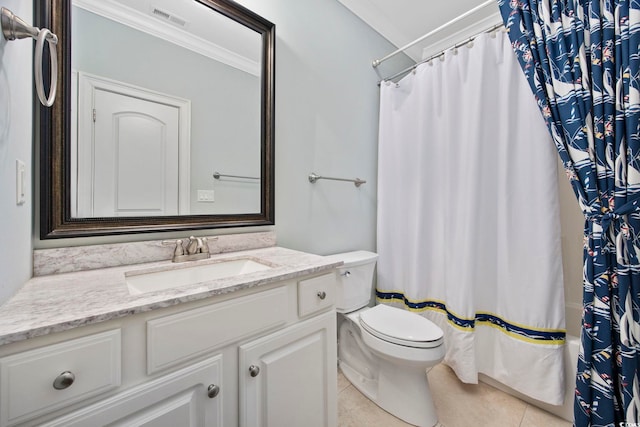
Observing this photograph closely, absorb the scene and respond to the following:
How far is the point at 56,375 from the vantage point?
519mm

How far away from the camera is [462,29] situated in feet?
6.65

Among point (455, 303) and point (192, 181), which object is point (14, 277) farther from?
point (455, 303)

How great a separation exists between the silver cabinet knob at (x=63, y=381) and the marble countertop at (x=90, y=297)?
96 millimetres

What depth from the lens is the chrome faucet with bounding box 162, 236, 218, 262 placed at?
42.1 inches

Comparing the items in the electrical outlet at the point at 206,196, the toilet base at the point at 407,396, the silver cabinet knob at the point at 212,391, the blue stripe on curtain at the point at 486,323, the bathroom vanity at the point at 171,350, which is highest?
the electrical outlet at the point at 206,196

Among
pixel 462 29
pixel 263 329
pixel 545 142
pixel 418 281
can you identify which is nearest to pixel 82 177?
pixel 263 329

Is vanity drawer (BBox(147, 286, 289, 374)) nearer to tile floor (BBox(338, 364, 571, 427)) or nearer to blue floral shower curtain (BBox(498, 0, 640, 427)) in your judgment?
tile floor (BBox(338, 364, 571, 427))

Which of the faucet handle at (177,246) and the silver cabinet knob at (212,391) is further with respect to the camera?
the faucet handle at (177,246)

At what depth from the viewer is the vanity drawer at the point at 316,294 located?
0.95 metres

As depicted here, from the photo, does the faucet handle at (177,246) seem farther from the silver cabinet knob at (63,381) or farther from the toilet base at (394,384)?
the toilet base at (394,384)

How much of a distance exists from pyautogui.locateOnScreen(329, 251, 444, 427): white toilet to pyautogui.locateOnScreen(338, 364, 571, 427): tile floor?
63 mm

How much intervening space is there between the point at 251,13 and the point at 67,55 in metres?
0.83

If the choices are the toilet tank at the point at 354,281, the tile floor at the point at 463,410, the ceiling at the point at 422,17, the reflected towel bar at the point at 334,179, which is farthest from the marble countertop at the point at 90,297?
the ceiling at the point at 422,17

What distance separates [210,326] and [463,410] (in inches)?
57.3
